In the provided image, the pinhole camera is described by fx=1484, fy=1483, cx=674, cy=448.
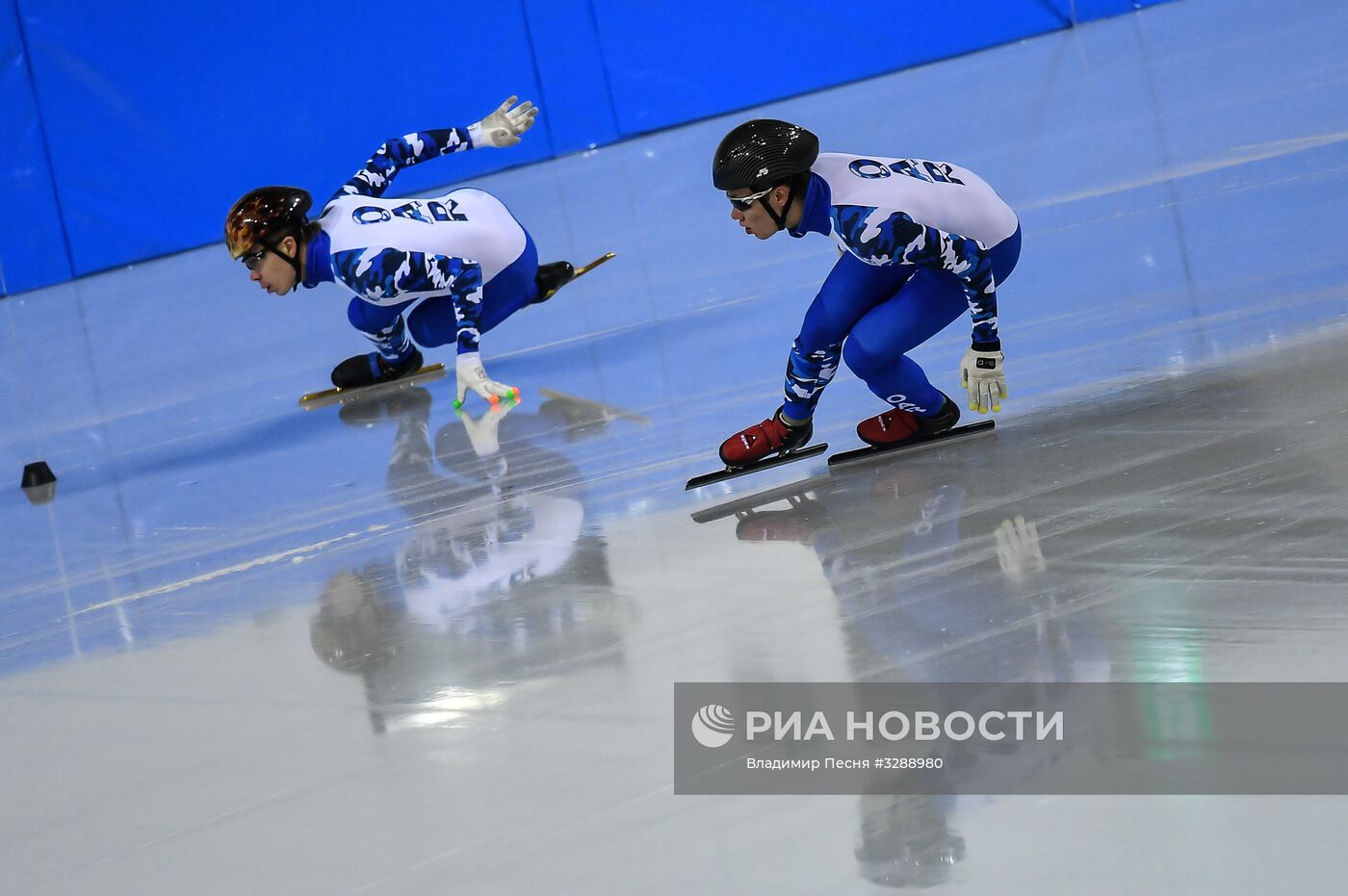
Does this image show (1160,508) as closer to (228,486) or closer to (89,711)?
(89,711)

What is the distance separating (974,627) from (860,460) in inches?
55.0

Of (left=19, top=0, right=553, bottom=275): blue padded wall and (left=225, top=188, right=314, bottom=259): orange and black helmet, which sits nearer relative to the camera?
(left=225, top=188, right=314, bottom=259): orange and black helmet

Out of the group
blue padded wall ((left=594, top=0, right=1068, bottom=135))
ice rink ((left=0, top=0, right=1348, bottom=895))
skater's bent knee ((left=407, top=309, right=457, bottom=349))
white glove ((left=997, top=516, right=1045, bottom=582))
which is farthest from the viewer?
blue padded wall ((left=594, top=0, right=1068, bottom=135))

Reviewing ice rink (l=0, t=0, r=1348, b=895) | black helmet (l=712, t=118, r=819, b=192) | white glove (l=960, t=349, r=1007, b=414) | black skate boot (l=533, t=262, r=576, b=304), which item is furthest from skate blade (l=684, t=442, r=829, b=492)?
black skate boot (l=533, t=262, r=576, b=304)

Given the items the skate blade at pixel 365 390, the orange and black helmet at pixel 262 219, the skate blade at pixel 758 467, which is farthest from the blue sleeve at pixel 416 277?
the skate blade at pixel 758 467

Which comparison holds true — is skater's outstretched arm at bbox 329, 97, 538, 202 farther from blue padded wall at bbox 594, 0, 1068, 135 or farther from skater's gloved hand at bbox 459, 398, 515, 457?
blue padded wall at bbox 594, 0, 1068, 135

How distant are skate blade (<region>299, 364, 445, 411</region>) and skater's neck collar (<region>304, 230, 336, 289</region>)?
1175 mm

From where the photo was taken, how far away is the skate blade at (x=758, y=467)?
3842 mm

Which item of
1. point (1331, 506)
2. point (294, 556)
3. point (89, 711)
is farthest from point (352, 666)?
point (1331, 506)

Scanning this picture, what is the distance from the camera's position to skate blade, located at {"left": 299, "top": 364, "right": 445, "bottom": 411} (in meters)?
6.51

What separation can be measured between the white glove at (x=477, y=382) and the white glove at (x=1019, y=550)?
8.22 feet

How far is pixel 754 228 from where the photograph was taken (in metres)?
3.72

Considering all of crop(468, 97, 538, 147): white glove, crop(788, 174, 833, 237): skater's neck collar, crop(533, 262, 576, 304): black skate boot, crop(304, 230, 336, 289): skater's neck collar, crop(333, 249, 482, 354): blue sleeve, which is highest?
crop(468, 97, 538, 147): white glove

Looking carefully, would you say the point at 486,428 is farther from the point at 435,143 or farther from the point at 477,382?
the point at 435,143
